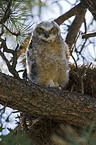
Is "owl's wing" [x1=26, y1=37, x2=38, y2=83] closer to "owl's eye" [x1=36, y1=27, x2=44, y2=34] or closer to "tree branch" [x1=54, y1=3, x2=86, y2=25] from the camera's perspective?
"owl's eye" [x1=36, y1=27, x2=44, y2=34]

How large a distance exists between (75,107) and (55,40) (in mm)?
878

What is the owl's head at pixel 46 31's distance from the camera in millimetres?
2225

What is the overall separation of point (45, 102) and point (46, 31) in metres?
0.92

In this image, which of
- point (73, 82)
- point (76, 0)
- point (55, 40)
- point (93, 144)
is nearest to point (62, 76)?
point (73, 82)

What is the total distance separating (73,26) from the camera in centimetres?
291

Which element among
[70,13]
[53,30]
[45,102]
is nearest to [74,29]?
[70,13]

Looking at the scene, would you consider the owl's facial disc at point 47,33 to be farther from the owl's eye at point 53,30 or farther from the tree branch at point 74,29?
the tree branch at point 74,29

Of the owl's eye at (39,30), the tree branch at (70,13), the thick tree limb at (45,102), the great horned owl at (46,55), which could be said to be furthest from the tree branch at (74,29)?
the thick tree limb at (45,102)

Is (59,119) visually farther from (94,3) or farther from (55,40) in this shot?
(94,3)

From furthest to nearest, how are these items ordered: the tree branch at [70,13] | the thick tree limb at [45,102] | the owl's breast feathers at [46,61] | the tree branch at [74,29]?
the tree branch at [74,29], the tree branch at [70,13], the owl's breast feathers at [46,61], the thick tree limb at [45,102]

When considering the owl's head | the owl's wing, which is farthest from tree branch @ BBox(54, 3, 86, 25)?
the owl's wing

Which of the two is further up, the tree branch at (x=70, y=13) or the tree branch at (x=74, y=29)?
the tree branch at (x=70, y=13)

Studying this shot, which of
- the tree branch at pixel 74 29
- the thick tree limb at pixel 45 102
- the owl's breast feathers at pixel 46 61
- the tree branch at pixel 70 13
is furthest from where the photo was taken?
the tree branch at pixel 74 29

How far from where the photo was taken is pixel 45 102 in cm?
166
